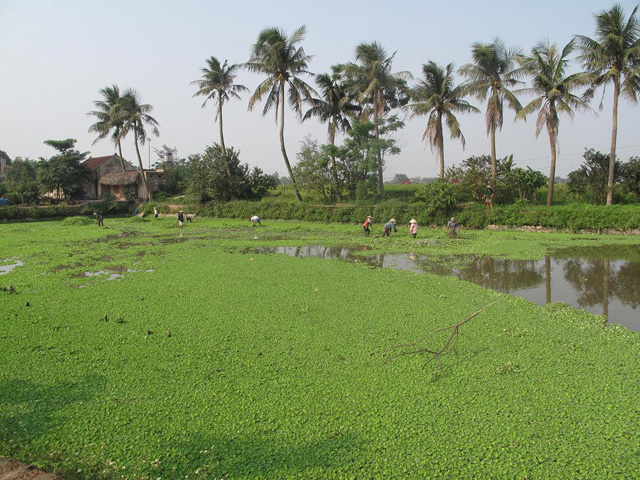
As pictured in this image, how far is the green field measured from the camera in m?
3.65

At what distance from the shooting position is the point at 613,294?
979cm

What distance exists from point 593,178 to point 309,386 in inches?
1120

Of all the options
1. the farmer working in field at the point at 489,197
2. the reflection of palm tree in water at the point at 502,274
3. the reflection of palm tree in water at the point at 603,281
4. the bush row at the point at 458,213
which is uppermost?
the farmer working in field at the point at 489,197

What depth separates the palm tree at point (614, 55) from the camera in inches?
888

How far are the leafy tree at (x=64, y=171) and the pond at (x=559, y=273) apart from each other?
105 ft

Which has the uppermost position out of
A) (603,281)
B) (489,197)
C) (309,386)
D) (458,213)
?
(489,197)

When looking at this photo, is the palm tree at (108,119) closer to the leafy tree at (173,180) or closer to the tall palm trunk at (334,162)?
the leafy tree at (173,180)

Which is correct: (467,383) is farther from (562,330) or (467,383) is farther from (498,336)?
(562,330)

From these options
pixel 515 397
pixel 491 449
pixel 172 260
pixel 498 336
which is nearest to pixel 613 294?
pixel 498 336

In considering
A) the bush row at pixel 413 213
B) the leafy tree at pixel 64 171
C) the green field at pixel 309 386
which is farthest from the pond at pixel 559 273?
the leafy tree at pixel 64 171

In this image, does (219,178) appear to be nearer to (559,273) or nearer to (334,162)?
(334,162)

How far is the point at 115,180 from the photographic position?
44.8 m

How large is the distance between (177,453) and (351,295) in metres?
5.82

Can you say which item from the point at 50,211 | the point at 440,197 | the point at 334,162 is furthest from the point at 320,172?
the point at 50,211
